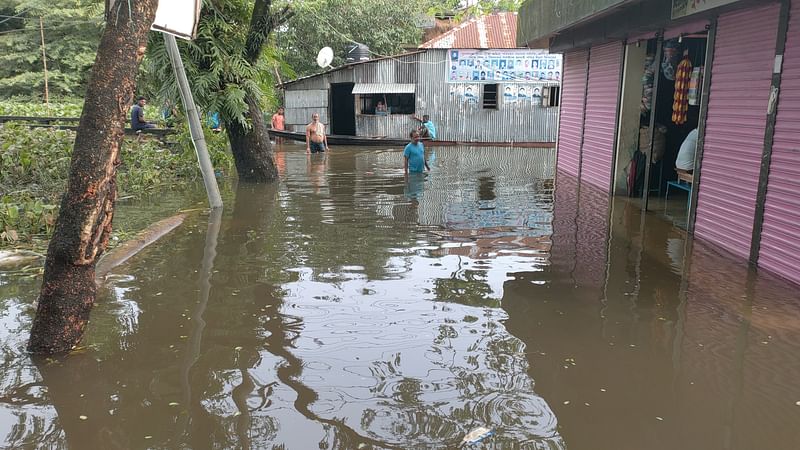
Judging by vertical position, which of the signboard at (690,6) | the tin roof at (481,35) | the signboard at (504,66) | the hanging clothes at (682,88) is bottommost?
the hanging clothes at (682,88)

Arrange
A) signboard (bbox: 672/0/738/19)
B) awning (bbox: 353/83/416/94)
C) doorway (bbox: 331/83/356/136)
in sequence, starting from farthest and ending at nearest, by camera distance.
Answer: doorway (bbox: 331/83/356/136) < awning (bbox: 353/83/416/94) < signboard (bbox: 672/0/738/19)

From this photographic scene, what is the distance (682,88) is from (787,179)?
4.08 meters

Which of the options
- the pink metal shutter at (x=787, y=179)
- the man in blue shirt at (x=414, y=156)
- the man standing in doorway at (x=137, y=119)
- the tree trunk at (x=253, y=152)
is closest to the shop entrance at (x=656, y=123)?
the pink metal shutter at (x=787, y=179)

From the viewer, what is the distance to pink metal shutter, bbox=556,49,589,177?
14.3 metres

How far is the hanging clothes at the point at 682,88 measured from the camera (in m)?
9.97

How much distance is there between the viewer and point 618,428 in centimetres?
360

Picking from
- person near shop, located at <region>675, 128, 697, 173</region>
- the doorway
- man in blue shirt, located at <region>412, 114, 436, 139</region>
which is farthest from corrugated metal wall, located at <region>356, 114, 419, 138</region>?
person near shop, located at <region>675, 128, 697, 173</region>

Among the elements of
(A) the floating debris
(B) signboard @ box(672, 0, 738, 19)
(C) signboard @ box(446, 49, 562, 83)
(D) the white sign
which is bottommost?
(A) the floating debris

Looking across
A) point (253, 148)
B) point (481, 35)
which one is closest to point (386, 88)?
point (481, 35)

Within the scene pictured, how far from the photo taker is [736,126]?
750 centimetres

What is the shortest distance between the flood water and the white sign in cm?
240

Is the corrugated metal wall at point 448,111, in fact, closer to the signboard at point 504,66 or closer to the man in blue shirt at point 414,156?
the signboard at point 504,66

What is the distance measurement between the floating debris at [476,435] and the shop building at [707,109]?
4361 millimetres

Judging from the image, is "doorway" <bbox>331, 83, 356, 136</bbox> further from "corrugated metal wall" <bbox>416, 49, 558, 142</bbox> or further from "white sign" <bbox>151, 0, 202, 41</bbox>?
"white sign" <bbox>151, 0, 202, 41</bbox>
